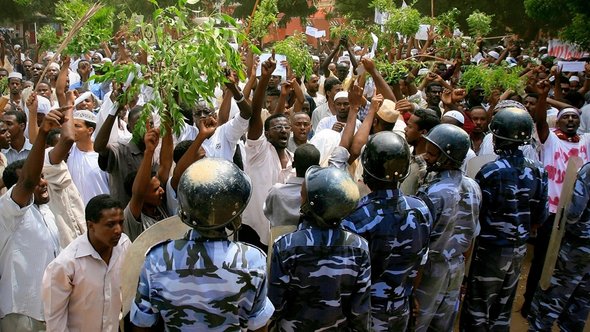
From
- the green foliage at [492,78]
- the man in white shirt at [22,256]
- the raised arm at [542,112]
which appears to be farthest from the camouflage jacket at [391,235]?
the green foliage at [492,78]

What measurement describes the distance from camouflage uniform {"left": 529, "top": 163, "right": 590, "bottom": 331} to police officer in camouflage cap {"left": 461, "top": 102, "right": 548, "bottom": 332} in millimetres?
469

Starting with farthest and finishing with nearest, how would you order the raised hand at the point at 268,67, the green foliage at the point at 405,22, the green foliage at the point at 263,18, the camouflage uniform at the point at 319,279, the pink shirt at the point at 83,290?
the green foliage at the point at 263,18, the green foliage at the point at 405,22, the raised hand at the point at 268,67, the pink shirt at the point at 83,290, the camouflage uniform at the point at 319,279

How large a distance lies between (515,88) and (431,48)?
2.18 meters

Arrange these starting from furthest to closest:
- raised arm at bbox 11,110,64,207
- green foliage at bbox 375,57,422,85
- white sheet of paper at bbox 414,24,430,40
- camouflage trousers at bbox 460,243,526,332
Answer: white sheet of paper at bbox 414,24,430,40
green foliage at bbox 375,57,422,85
camouflage trousers at bbox 460,243,526,332
raised arm at bbox 11,110,64,207

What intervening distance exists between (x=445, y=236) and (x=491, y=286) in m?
0.86

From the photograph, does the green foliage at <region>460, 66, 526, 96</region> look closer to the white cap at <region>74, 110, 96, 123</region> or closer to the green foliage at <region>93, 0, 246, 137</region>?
the green foliage at <region>93, 0, 246, 137</region>

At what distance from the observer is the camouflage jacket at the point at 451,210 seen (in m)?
4.66

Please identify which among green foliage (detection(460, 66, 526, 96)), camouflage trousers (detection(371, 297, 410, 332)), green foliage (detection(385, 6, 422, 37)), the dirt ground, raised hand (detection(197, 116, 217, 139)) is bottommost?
the dirt ground

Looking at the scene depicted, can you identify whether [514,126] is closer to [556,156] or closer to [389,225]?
[389,225]

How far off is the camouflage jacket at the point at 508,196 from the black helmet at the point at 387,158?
1.39 metres

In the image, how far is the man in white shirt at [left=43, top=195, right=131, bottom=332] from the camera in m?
3.64

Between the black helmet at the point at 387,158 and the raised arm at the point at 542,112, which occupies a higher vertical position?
the black helmet at the point at 387,158

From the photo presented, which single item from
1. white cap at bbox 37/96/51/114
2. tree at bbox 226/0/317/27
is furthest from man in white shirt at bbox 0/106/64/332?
tree at bbox 226/0/317/27

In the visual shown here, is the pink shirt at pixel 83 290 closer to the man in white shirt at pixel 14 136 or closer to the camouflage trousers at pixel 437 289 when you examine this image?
the camouflage trousers at pixel 437 289
